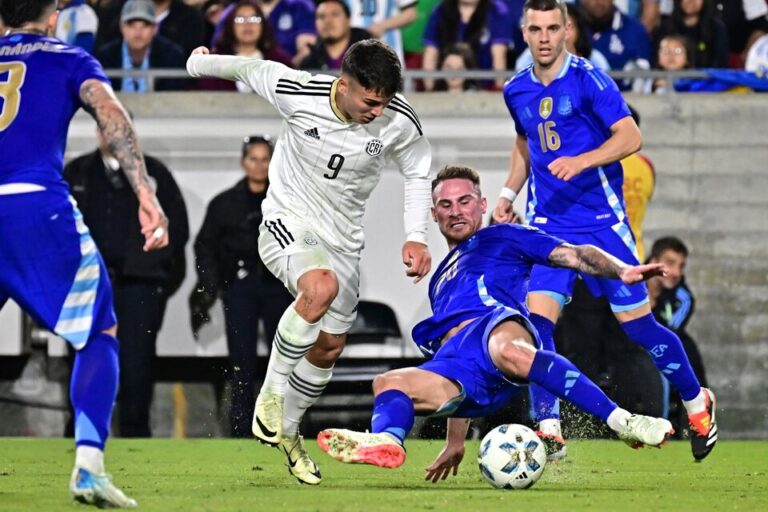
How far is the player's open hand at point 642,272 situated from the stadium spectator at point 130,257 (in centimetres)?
606

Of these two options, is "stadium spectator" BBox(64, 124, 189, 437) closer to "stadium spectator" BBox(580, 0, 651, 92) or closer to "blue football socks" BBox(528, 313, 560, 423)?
"stadium spectator" BBox(580, 0, 651, 92)

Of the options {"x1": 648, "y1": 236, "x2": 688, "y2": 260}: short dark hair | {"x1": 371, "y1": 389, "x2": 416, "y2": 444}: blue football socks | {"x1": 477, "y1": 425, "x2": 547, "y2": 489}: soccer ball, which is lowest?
{"x1": 648, "y1": 236, "x2": 688, "y2": 260}: short dark hair

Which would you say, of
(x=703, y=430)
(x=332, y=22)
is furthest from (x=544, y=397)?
(x=332, y=22)

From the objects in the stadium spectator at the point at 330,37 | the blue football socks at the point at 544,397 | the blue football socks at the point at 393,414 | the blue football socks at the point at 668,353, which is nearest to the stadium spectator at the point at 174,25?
the stadium spectator at the point at 330,37

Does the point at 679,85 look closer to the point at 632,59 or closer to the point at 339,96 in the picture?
the point at 632,59

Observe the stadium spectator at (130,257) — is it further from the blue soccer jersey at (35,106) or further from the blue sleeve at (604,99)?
the blue soccer jersey at (35,106)

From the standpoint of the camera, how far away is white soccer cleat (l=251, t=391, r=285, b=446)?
7.27m

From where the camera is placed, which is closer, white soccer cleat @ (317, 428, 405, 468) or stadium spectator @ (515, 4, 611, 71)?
white soccer cleat @ (317, 428, 405, 468)

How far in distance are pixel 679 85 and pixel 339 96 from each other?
6.48m

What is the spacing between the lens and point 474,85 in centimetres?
1330

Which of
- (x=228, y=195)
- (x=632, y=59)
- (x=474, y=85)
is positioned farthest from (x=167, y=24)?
(x=632, y=59)

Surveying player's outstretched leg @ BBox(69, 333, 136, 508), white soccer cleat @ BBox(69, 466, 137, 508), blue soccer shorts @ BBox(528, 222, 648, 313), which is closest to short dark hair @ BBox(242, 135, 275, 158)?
blue soccer shorts @ BBox(528, 222, 648, 313)

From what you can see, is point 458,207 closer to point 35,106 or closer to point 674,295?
point 35,106

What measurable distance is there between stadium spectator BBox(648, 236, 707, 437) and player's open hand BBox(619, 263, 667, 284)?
5641 mm
